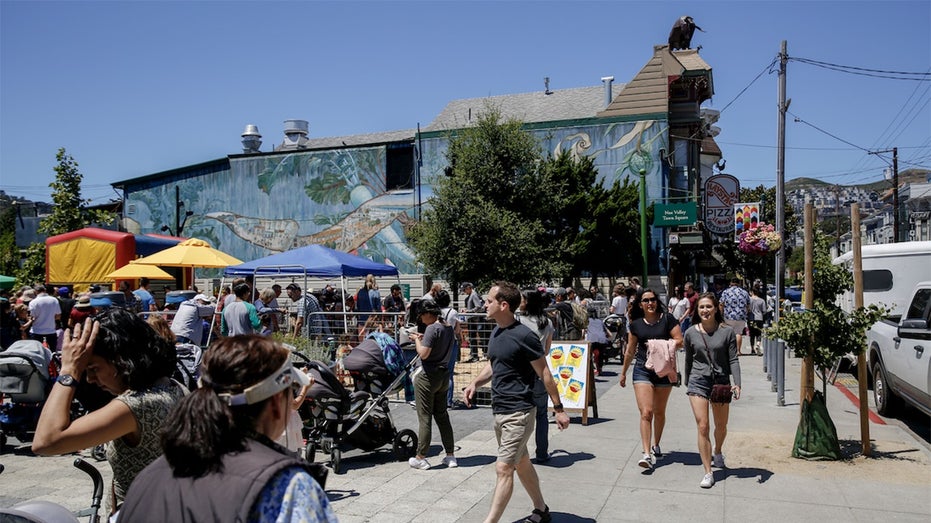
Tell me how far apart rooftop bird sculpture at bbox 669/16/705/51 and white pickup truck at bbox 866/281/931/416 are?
94.6 feet

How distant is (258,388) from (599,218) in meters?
28.4

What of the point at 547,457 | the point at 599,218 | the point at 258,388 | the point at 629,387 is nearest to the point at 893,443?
the point at 547,457

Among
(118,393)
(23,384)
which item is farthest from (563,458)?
(23,384)

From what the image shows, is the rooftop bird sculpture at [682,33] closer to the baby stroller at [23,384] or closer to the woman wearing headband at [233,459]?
the baby stroller at [23,384]

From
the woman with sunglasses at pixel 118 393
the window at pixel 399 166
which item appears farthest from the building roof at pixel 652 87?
the woman with sunglasses at pixel 118 393

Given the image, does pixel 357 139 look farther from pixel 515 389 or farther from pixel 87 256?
pixel 515 389

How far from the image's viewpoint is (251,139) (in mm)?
42469

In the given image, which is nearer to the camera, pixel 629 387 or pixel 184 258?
pixel 629 387

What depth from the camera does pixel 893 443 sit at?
876 cm

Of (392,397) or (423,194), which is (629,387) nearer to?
(392,397)

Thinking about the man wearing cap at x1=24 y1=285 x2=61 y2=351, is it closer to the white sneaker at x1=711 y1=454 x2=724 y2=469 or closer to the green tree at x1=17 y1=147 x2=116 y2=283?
the white sneaker at x1=711 y1=454 x2=724 y2=469

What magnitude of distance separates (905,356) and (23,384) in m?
10.8

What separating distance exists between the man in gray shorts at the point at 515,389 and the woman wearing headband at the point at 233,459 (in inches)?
141

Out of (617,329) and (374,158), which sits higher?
(374,158)
